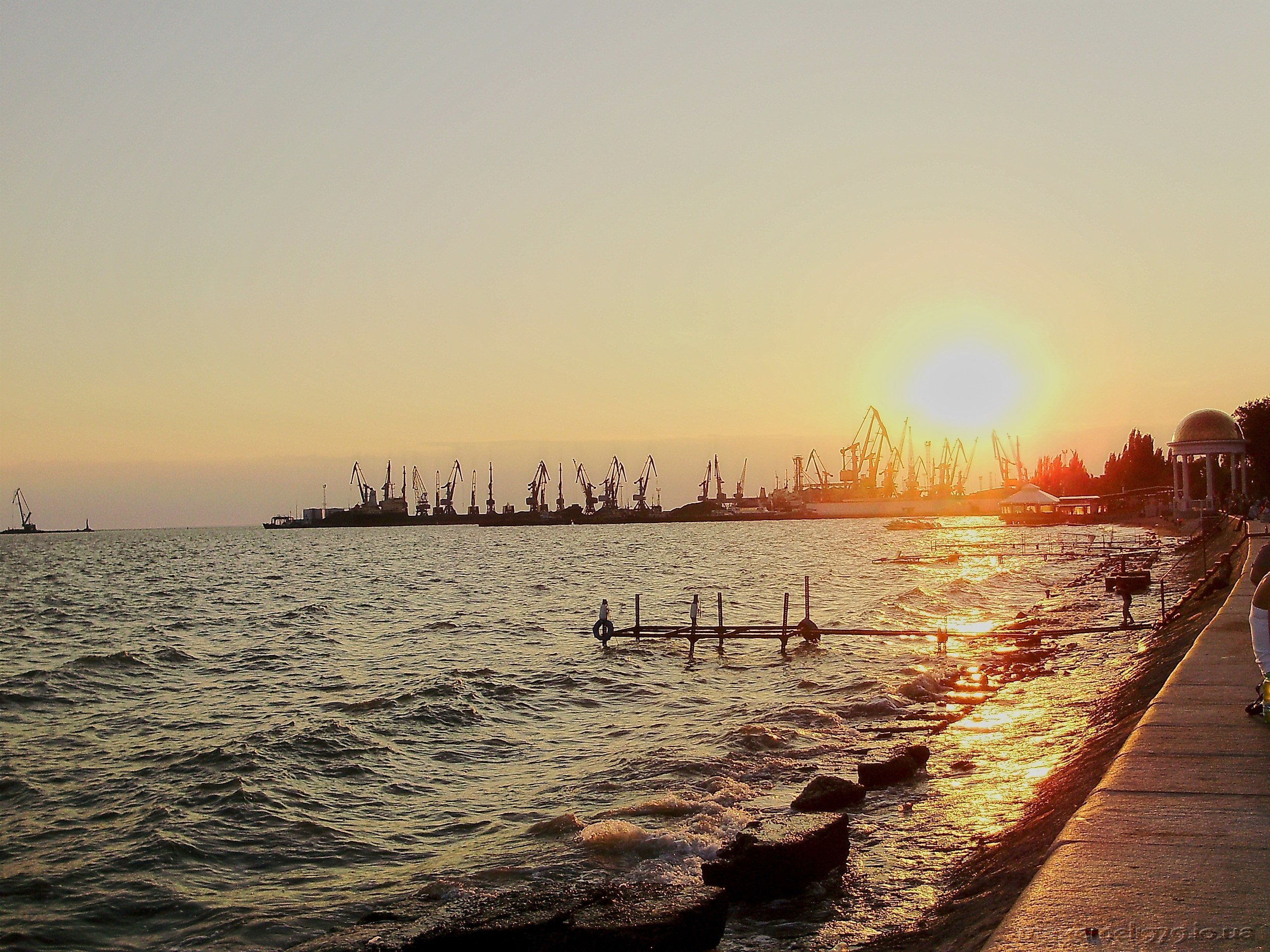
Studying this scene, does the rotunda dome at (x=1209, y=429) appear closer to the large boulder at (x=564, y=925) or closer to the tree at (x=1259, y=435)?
the tree at (x=1259, y=435)

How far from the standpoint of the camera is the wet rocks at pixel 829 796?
11297 mm

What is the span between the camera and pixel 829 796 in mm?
11344

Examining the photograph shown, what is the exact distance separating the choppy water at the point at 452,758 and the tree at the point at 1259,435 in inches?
1936

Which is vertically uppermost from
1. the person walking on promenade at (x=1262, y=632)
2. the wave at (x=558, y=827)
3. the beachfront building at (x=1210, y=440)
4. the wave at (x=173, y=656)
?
the beachfront building at (x=1210, y=440)

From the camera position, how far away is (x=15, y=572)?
90938mm

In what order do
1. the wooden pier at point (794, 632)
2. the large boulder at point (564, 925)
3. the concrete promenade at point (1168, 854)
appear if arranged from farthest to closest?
the wooden pier at point (794, 632), the large boulder at point (564, 925), the concrete promenade at point (1168, 854)

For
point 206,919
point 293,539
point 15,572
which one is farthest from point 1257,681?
point 293,539

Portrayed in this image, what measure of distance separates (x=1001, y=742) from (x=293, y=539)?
191 m

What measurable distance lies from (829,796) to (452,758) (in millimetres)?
7577

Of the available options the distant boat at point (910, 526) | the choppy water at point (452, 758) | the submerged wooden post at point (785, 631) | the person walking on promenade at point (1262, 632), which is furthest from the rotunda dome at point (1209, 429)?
the distant boat at point (910, 526)

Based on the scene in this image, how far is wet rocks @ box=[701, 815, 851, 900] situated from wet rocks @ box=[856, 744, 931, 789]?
3.28 metres

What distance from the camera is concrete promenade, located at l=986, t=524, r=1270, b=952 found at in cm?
495

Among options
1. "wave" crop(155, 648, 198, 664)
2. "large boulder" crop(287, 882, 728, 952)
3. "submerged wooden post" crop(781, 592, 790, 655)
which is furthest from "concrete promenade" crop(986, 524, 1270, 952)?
"wave" crop(155, 648, 198, 664)

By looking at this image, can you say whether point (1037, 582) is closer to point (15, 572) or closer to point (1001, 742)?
point (1001, 742)
